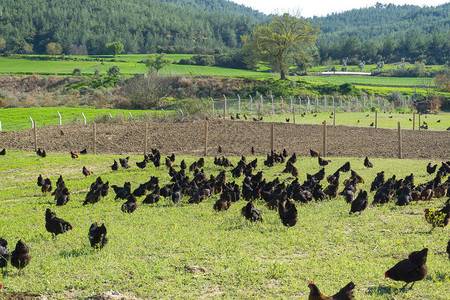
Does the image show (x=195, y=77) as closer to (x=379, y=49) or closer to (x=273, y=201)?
(x=273, y=201)

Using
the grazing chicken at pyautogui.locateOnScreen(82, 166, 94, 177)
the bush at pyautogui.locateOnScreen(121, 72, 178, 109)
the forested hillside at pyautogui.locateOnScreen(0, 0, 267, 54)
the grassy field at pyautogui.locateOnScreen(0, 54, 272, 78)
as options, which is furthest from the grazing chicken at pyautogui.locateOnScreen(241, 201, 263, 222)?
the forested hillside at pyautogui.locateOnScreen(0, 0, 267, 54)

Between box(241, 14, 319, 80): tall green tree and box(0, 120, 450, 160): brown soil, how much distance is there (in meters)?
55.0

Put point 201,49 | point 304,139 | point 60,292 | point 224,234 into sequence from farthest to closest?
1. point 201,49
2. point 304,139
3. point 224,234
4. point 60,292

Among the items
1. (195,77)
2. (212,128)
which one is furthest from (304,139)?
(195,77)

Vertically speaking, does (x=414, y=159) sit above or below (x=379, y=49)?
below

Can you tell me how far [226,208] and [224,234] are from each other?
2.14 m

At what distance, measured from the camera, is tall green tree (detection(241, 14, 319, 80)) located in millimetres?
87875

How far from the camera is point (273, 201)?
42.0ft

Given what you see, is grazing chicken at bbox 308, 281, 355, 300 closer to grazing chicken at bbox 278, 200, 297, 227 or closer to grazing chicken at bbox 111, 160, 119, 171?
grazing chicken at bbox 278, 200, 297, 227

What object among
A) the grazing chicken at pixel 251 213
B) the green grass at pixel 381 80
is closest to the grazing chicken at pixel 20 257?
the grazing chicken at pixel 251 213

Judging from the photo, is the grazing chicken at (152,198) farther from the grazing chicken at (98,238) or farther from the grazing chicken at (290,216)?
the grazing chicken at (290,216)

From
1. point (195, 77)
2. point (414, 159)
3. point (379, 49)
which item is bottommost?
point (414, 159)

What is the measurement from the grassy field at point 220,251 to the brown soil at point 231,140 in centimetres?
1334

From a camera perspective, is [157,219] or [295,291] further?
[157,219]
